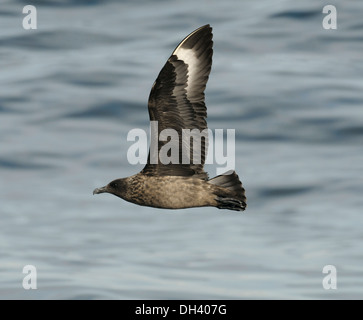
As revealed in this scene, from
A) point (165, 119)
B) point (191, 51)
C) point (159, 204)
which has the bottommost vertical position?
point (159, 204)

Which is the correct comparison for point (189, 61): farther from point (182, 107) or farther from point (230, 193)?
point (230, 193)

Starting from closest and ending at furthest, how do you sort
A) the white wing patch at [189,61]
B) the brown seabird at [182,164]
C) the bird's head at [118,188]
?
the brown seabird at [182,164] < the white wing patch at [189,61] < the bird's head at [118,188]

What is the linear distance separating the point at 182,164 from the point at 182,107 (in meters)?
0.59

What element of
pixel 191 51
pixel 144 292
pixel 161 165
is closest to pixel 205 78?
pixel 191 51

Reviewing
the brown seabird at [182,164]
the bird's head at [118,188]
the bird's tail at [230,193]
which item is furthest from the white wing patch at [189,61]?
the bird's head at [118,188]

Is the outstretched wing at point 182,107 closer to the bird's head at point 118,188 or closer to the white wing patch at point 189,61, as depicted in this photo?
the white wing patch at point 189,61

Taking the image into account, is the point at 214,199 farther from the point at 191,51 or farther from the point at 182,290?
the point at 182,290

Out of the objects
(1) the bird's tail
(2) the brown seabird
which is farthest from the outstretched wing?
(1) the bird's tail

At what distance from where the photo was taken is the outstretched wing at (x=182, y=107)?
9.90 metres

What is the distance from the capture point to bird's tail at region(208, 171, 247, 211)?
9.91 m

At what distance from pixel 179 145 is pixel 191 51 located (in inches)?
37.8

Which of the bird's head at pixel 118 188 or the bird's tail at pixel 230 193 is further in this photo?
the bird's head at pixel 118 188

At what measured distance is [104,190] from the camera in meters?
10.5

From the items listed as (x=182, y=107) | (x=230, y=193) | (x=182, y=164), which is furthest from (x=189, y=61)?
(x=230, y=193)
